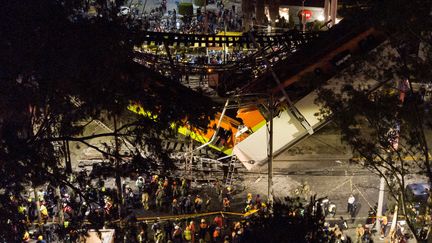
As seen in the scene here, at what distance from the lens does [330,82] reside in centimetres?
1641

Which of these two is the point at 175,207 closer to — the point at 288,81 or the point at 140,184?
the point at 140,184

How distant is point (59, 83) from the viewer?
9414 mm

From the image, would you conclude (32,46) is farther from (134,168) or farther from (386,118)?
(386,118)

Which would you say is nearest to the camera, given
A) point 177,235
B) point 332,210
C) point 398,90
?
point 398,90

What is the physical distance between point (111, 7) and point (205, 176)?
10703 millimetres

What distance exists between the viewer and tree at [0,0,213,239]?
29.3 feet

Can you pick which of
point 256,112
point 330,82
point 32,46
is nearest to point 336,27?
point 330,82

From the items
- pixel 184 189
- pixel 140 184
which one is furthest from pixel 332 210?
pixel 140 184

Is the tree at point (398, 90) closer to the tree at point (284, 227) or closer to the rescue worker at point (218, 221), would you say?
the tree at point (284, 227)

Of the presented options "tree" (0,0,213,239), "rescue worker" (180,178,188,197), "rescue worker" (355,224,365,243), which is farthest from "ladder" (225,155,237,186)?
"tree" (0,0,213,239)

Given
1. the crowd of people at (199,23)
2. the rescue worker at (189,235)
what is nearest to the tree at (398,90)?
the rescue worker at (189,235)

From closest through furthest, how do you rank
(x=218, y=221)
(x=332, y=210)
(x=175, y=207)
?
(x=218, y=221), (x=332, y=210), (x=175, y=207)

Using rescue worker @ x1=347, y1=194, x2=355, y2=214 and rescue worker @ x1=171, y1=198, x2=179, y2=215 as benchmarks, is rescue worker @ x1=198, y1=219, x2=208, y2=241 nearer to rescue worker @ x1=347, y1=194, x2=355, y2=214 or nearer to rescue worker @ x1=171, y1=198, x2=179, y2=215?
rescue worker @ x1=171, y1=198, x2=179, y2=215

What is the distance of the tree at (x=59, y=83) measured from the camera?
8938mm
